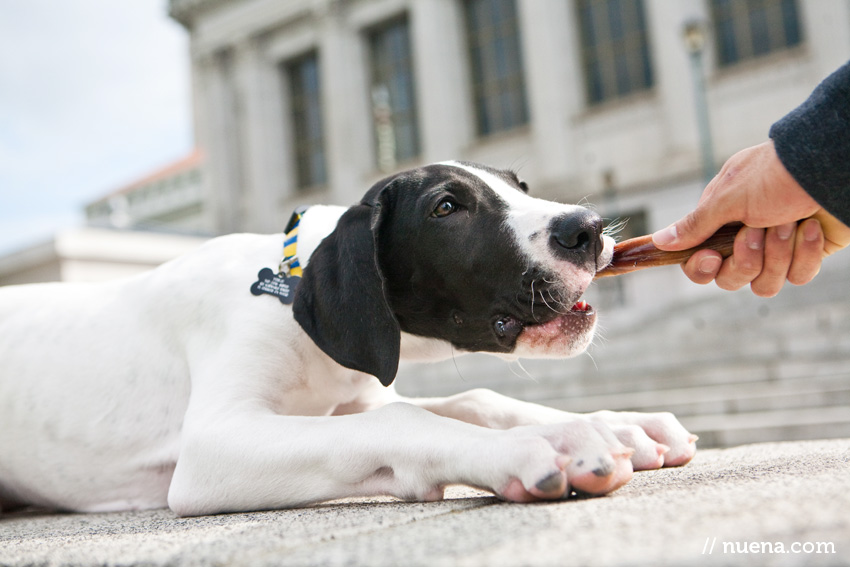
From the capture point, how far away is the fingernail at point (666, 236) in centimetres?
242

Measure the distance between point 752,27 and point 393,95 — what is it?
37.4ft

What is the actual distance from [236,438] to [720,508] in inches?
55.1

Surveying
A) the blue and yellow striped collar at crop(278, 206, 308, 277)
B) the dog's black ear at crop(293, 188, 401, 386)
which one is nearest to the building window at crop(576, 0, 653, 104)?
the blue and yellow striped collar at crop(278, 206, 308, 277)

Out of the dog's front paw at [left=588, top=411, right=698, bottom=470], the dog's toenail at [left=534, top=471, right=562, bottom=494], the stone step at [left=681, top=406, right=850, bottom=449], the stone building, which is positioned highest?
the stone building

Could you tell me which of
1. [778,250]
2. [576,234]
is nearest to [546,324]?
[576,234]

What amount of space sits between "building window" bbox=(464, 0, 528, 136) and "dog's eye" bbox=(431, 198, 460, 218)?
20500 mm

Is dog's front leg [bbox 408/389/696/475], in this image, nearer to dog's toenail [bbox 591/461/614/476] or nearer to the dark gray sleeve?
dog's toenail [bbox 591/461/614/476]

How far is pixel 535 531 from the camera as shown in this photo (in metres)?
1.39

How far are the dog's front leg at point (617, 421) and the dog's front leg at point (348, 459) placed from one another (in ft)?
0.85

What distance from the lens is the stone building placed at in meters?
10.2

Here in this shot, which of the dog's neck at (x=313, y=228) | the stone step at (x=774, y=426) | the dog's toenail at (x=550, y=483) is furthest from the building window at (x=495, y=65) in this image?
the dog's toenail at (x=550, y=483)

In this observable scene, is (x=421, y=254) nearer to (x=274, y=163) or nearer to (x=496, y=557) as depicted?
(x=496, y=557)

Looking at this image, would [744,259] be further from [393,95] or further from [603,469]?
[393,95]

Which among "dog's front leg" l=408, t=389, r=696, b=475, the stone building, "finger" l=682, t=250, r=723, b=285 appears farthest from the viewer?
the stone building
